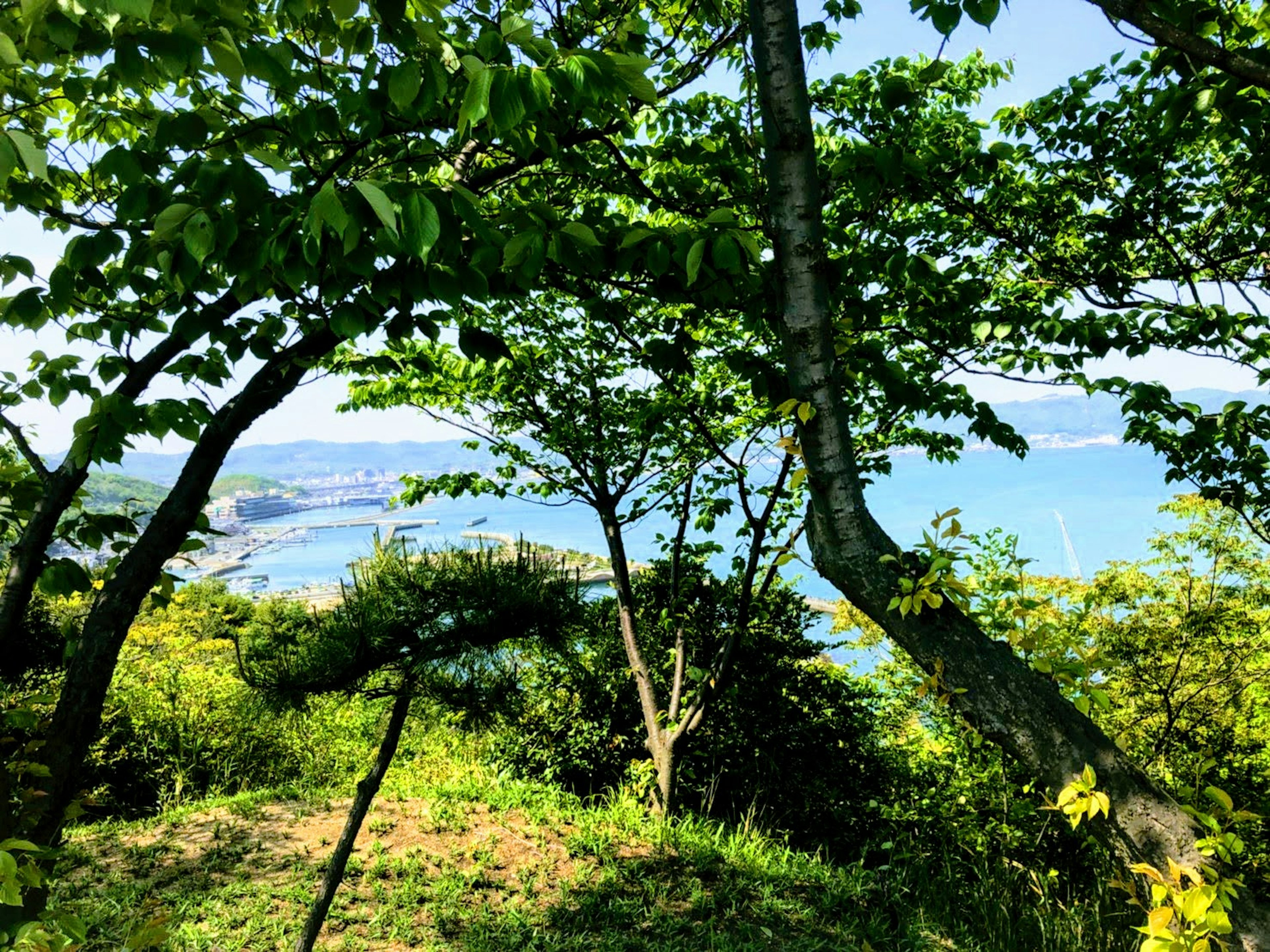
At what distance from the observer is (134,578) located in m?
2.00

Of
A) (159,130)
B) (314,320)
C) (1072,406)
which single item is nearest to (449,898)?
(314,320)

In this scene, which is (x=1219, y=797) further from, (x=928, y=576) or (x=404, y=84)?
(x=404, y=84)

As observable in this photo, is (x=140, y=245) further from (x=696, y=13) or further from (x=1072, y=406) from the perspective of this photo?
(x=1072, y=406)

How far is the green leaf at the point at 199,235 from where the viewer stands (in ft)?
4.26

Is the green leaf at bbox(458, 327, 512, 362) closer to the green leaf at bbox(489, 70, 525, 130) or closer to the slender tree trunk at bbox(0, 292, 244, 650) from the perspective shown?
the slender tree trunk at bbox(0, 292, 244, 650)

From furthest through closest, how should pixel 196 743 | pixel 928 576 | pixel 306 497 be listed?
pixel 306 497
pixel 196 743
pixel 928 576

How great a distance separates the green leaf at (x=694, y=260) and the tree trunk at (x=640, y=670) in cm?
468

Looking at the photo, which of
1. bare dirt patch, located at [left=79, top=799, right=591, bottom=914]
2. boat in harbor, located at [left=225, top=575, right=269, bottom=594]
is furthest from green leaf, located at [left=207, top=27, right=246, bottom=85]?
boat in harbor, located at [left=225, top=575, right=269, bottom=594]

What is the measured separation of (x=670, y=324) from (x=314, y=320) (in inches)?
100

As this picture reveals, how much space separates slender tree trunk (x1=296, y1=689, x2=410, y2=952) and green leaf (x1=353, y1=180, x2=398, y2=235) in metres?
2.21

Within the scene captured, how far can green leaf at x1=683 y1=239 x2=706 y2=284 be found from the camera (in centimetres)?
153

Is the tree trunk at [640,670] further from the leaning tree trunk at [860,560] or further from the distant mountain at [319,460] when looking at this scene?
the distant mountain at [319,460]

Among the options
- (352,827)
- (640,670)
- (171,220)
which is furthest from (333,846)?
(171,220)

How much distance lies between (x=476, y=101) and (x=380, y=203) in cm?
26
